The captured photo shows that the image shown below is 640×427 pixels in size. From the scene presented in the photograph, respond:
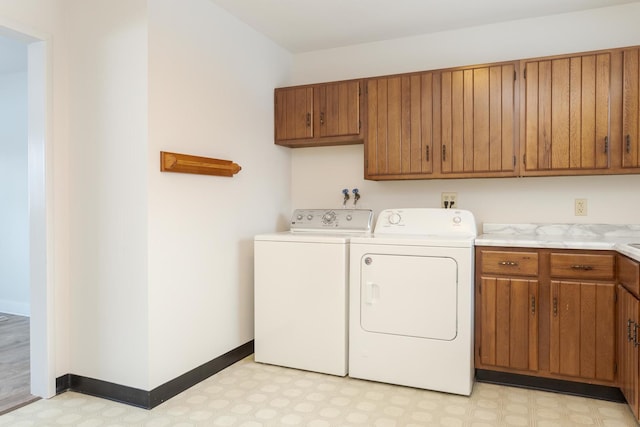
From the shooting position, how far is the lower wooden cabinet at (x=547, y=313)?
2426mm

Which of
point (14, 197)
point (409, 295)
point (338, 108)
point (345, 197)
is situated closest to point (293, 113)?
point (338, 108)

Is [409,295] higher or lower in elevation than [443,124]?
lower

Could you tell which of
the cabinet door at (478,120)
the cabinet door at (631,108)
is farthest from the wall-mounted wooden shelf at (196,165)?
the cabinet door at (631,108)

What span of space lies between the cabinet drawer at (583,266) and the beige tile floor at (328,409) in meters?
0.69

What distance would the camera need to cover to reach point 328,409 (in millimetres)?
2371

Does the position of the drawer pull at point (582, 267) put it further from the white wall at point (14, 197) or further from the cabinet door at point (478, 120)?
the white wall at point (14, 197)

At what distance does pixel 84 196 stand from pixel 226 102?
42.3 inches

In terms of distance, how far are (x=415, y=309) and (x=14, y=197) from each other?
4101 mm

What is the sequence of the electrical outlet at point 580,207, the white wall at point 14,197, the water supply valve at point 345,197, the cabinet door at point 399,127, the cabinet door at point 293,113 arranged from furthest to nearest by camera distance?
the white wall at point 14,197 < the water supply valve at point 345,197 < the cabinet door at point 293,113 < the cabinet door at point 399,127 < the electrical outlet at point 580,207

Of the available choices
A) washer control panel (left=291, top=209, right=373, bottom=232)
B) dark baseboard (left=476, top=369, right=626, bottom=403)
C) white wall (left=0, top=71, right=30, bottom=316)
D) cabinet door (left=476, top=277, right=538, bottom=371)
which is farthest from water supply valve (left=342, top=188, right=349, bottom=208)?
white wall (left=0, top=71, right=30, bottom=316)

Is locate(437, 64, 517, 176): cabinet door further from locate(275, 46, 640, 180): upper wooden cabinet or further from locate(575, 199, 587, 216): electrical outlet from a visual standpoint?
locate(575, 199, 587, 216): electrical outlet

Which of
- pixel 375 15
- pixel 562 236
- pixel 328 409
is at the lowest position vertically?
pixel 328 409

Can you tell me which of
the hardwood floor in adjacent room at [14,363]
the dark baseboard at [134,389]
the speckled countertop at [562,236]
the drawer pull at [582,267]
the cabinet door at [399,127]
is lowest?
the hardwood floor in adjacent room at [14,363]

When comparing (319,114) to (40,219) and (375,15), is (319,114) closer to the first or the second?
(375,15)
